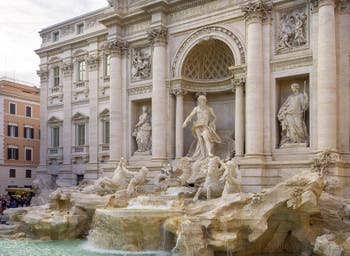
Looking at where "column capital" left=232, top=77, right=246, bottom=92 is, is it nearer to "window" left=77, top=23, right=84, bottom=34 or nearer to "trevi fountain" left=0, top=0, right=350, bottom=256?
"trevi fountain" left=0, top=0, right=350, bottom=256

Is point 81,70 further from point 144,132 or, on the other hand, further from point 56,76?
point 144,132

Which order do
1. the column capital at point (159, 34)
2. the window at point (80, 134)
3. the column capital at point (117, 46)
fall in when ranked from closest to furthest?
the column capital at point (159, 34)
the column capital at point (117, 46)
the window at point (80, 134)

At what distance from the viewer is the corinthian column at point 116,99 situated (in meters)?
26.7

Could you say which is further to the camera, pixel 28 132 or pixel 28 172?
pixel 28 132

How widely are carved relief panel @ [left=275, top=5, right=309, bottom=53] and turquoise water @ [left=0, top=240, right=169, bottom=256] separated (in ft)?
34.6

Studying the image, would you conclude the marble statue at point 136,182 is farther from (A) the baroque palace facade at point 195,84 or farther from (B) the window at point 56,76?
(B) the window at point 56,76

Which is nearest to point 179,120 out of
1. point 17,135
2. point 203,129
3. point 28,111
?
point 203,129

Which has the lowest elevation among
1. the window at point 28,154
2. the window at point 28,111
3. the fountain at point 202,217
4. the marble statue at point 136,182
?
the fountain at point 202,217

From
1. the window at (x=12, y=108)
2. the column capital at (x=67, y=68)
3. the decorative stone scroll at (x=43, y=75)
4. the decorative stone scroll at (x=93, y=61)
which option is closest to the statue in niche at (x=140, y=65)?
the decorative stone scroll at (x=93, y=61)

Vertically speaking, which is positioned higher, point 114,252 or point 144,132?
point 144,132

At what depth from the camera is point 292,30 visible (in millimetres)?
20922

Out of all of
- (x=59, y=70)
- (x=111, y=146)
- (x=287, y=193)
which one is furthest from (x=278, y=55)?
(x=59, y=70)

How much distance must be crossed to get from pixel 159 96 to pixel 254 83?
5.65 m

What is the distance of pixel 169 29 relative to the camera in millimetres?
25062
